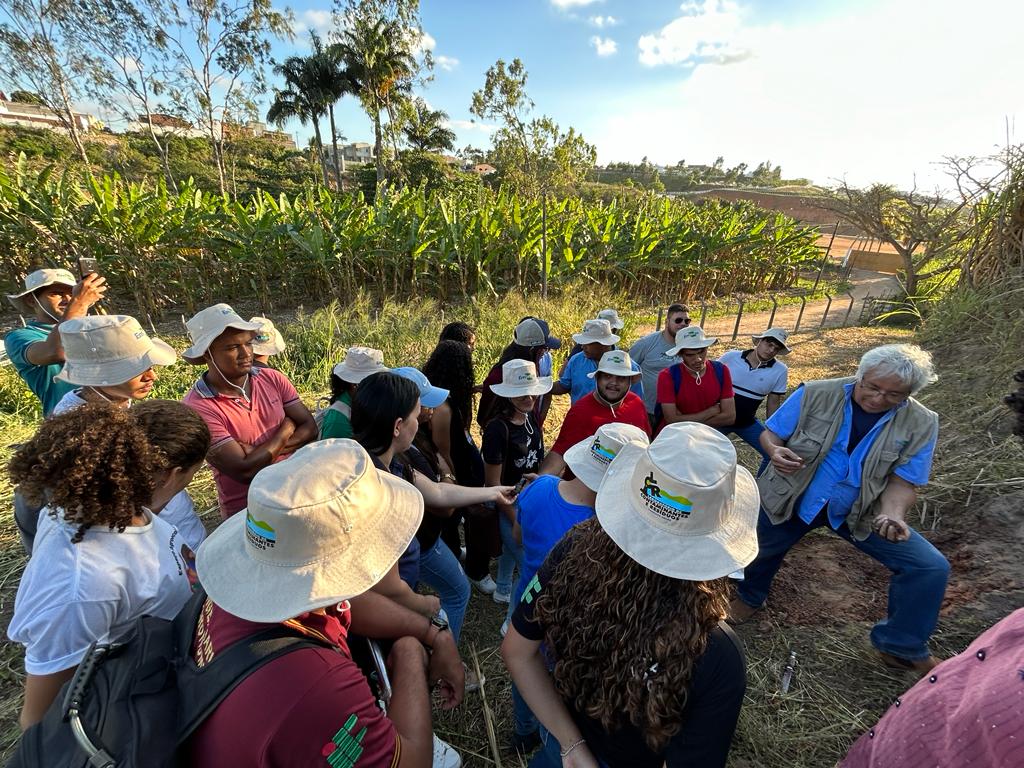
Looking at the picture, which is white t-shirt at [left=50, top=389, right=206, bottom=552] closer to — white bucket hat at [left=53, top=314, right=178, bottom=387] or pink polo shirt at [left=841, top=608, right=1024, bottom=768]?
white bucket hat at [left=53, top=314, right=178, bottom=387]

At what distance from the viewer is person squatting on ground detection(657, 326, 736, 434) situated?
3725mm

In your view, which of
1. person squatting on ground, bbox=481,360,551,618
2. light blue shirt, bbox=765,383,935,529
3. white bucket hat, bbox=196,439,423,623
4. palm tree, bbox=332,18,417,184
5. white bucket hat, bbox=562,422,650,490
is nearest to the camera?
white bucket hat, bbox=196,439,423,623

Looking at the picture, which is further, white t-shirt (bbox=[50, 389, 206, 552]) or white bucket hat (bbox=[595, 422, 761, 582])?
white t-shirt (bbox=[50, 389, 206, 552])

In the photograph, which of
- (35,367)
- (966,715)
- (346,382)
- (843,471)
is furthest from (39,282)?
(843,471)

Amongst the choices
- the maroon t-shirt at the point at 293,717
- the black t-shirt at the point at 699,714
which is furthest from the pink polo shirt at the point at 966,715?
the maroon t-shirt at the point at 293,717

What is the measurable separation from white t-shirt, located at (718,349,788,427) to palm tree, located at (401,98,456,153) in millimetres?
32808

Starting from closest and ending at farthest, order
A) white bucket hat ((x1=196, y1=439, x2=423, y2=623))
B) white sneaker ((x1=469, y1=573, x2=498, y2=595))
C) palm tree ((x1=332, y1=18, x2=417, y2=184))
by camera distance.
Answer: white bucket hat ((x1=196, y1=439, x2=423, y2=623)) < white sneaker ((x1=469, y1=573, x2=498, y2=595)) < palm tree ((x1=332, y1=18, x2=417, y2=184))

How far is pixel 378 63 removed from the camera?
84.6ft

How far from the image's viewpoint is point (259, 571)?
1095mm

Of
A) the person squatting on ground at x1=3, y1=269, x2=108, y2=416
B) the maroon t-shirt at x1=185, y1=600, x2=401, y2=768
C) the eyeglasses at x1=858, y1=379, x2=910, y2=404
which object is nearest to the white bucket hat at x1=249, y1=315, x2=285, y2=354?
the person squatting on ground at x1=3, y1=269, x2=108, y2=416

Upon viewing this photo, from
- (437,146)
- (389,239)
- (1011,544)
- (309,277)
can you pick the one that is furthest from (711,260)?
(437,146)

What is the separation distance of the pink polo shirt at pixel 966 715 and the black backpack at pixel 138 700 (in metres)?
1.26

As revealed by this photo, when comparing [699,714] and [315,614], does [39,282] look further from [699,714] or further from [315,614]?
[699,714]

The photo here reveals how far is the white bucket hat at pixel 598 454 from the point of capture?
67.4 inches
